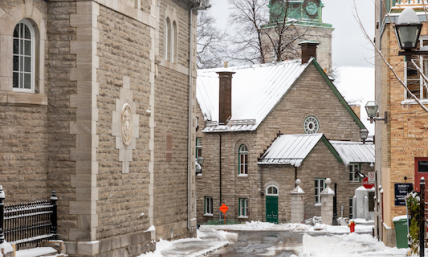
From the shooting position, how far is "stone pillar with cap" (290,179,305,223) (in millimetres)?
36406

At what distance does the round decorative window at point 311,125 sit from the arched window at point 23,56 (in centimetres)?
2676

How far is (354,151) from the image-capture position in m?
41.1

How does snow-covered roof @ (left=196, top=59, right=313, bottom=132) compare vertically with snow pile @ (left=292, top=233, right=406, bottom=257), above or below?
above

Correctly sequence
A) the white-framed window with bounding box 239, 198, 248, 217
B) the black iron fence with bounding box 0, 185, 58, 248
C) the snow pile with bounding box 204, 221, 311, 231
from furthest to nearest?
the white-framed window with bounding box 239, 198, 248, 217 < the snow pile with bounding box 204, 221, 311, 231 < the black iron fence with bounding box 0, 185, 58, 248

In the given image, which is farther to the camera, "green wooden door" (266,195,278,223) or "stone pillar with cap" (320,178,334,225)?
"green wooden door" (266,195,278,223)

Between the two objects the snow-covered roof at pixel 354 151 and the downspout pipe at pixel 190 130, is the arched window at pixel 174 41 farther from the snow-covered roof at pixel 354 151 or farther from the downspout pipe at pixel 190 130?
the snow-covered roof at pixel 354 151

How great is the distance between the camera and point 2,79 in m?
15.8

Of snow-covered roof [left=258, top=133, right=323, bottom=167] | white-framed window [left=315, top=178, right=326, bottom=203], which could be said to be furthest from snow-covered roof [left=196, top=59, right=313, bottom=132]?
white-framed window [left=315, top=178, right=326, bottom=203]

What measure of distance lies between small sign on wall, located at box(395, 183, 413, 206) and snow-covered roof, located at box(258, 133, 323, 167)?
17371mm

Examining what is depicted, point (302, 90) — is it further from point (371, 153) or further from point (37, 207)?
point (37, 207)

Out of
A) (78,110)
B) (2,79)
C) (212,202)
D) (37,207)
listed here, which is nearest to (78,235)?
(37,207)

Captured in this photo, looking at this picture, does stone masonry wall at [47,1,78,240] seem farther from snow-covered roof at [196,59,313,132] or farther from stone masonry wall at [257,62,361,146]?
stone masonry wall at [257,62,361,146]

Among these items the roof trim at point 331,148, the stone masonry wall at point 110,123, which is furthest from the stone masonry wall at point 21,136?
the roof trim at point 331,148

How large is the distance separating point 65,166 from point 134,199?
2.95 m
